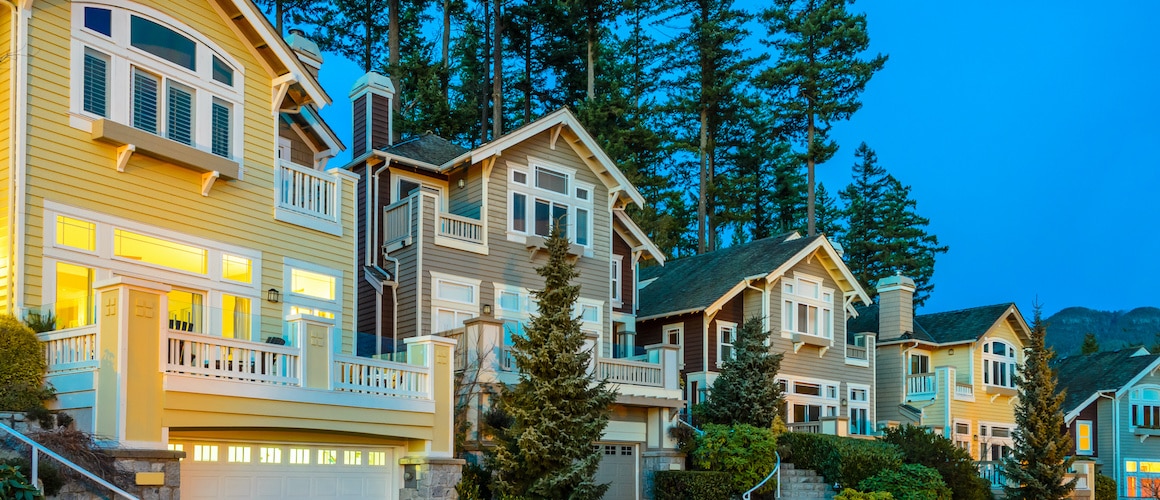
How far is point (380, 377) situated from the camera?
2052 centimetres

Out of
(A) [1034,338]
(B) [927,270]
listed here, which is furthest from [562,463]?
(B) [927,270]

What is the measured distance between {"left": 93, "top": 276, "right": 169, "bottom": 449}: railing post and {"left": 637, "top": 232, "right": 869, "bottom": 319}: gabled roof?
21.5 metres

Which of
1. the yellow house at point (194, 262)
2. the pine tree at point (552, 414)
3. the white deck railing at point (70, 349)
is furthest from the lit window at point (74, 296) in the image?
the pine tree at point (552, 414)

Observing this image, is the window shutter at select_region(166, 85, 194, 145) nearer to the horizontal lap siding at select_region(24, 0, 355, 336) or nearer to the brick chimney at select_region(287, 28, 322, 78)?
the horizontal lap siding at select_region(24, 0, 355, 336)

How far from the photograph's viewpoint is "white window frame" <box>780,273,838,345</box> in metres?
37.7

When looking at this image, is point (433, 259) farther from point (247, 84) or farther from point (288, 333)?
point (288, 333)

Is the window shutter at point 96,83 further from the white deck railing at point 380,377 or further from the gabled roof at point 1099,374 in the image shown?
the gabled roof at point 1099,374

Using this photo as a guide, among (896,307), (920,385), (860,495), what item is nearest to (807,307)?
(896,307)

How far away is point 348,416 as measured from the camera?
64.8ft

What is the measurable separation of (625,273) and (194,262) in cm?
1590

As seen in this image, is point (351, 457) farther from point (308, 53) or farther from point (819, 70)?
point (819, 70)

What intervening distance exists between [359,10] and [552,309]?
97.4 feet

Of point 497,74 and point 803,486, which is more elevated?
point 497,74

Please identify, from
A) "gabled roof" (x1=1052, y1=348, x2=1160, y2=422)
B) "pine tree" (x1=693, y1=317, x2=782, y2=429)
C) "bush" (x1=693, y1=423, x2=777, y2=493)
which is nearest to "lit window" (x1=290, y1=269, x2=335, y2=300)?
"bush" (x1=693, y1=423, x2=777, y2=493)
